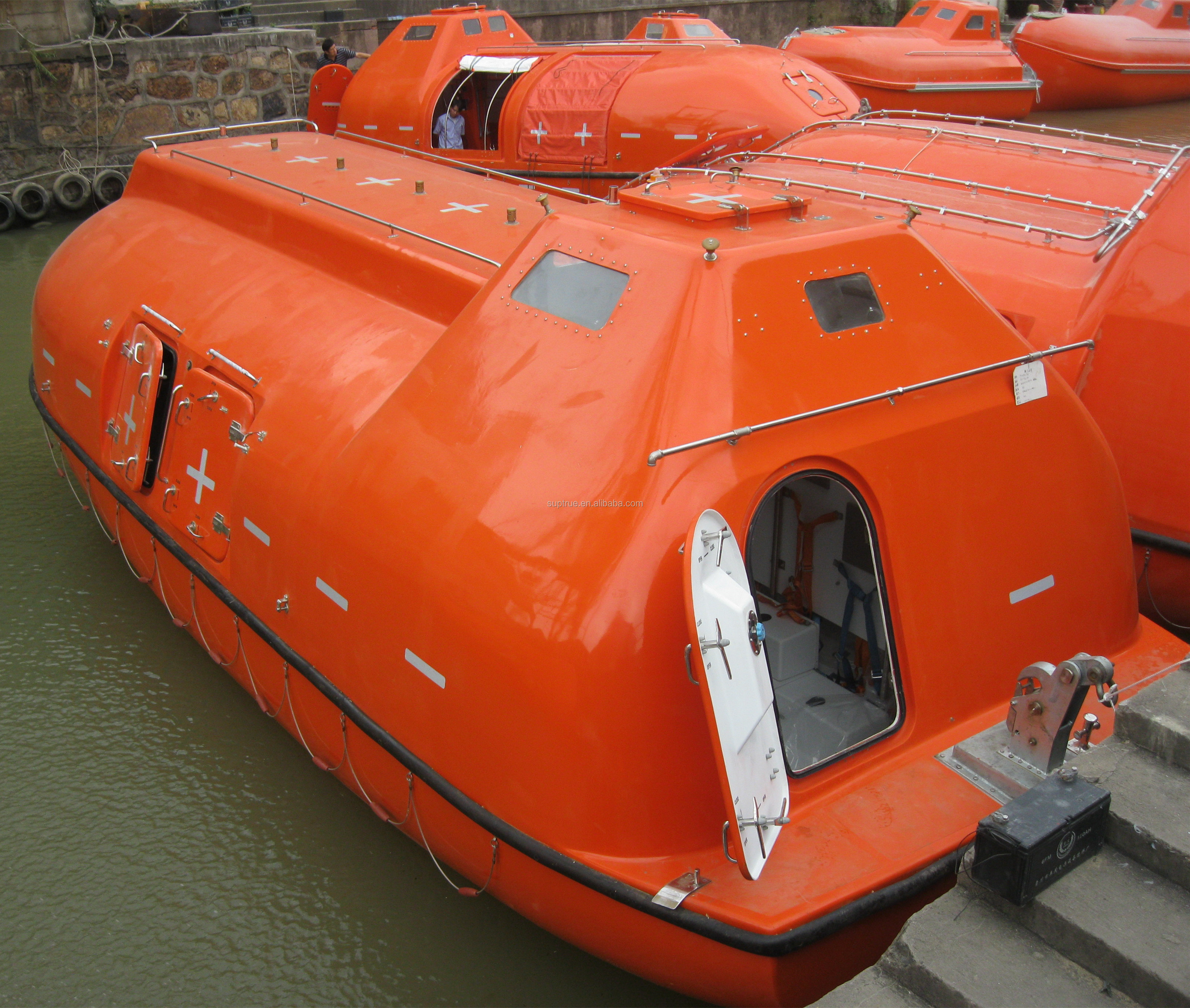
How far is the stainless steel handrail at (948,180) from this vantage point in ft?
16.6

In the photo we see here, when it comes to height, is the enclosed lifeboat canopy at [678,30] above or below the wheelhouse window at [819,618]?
above

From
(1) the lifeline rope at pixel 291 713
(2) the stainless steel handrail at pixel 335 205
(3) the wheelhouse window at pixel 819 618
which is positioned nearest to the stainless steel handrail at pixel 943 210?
(2) the stainless steel handrail at pixel 335 205

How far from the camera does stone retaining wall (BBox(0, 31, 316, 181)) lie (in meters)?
12.1

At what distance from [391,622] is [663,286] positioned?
123 centimetres

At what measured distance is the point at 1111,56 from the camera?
17922 millimetres

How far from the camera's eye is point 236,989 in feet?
10.7

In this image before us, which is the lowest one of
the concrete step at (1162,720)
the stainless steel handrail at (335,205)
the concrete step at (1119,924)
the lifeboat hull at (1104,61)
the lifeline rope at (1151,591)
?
the lifeline rope at (1151,591)

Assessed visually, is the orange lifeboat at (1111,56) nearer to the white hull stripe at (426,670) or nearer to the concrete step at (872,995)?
the white hull stripe at (426,670)

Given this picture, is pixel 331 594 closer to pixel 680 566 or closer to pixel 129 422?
pixel 680 566

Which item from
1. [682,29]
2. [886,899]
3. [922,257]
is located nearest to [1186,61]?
[682,29]

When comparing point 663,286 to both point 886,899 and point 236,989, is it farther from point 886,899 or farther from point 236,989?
point 236,989

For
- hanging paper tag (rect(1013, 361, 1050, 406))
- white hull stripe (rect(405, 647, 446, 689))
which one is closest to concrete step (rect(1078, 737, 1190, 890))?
hanging paper tag (rect(1013, 361, 1050, 406))

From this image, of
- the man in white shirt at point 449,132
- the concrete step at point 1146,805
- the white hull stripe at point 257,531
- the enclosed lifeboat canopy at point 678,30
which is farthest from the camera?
the enclosed lifeboat canopy at point 678,30

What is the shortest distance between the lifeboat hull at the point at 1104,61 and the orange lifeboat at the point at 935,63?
1.94 metres
